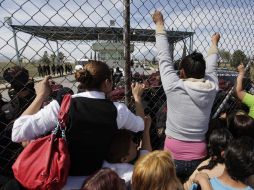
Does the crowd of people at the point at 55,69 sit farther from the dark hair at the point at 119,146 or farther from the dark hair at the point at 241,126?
the dark hair at the point at 241,126

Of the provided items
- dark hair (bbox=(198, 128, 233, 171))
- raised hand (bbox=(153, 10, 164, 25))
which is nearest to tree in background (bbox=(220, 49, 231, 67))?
dark hair (bbox=(198, 128, 233, 171))

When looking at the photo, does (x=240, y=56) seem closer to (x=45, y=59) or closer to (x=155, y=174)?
(x=45, y=59)

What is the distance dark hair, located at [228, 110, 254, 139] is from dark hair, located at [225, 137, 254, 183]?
0.79 meters

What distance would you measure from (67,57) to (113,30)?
515 millimetres

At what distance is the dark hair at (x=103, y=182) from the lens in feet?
7.34

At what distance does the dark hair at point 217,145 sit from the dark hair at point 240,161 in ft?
1.43

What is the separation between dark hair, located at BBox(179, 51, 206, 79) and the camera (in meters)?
3.02

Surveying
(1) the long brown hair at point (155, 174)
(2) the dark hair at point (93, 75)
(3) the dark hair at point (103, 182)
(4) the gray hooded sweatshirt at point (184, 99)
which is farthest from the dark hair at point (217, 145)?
(2) the dark hair at point (93, 75)

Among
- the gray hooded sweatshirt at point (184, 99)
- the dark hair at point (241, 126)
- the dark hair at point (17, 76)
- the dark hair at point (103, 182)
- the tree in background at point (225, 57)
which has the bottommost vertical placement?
the dark hair at point (103, 182)

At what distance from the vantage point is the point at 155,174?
2299 mm

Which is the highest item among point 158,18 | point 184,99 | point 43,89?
point 158,18

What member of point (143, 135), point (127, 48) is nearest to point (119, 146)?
point (143, 135)

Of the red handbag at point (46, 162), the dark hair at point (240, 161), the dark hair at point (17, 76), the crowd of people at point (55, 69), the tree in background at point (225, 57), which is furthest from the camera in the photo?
the tree in background at point (225, 57)

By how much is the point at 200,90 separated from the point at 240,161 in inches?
27.5
